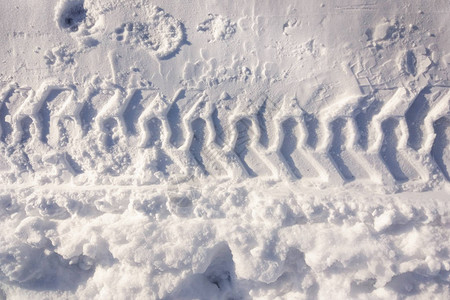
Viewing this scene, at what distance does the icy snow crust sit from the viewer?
2.00 m

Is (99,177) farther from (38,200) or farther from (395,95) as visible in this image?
(395,95)

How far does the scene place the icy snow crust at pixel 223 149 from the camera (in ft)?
6.57

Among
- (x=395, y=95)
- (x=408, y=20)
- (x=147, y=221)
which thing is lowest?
(x=147, y=221)

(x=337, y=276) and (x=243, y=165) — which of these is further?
(x=243, y=165)

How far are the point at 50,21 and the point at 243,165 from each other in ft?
5.74

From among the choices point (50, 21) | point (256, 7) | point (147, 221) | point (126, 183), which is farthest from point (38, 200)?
point (256, 7)

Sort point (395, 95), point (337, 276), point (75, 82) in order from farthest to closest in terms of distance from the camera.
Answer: point (75, 82) < point (395, 95) < point (337, 276)

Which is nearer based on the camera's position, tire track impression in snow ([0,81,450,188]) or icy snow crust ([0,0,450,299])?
icy snow crust ([0,0,450,299])

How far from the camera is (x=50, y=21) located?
229cm

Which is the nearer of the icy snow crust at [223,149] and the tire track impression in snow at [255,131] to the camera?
the icy snow crust at [223,149]

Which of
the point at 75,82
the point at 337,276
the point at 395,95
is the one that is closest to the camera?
the point at 337,276

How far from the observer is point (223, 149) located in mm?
2178

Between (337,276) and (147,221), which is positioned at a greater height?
(147,221)

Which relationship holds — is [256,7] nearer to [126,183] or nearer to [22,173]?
[126,183]
